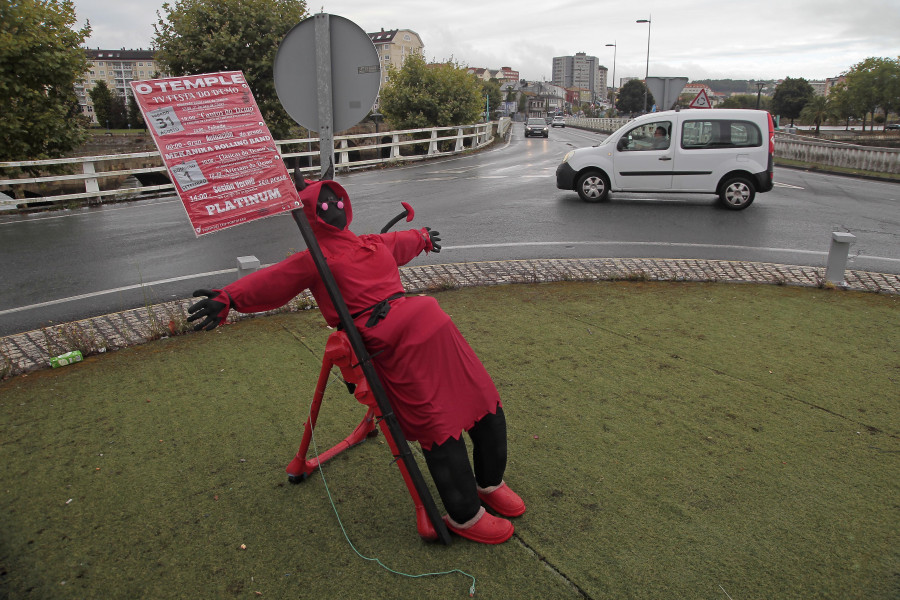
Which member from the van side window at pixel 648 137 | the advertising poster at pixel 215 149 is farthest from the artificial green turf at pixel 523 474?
the van side window at pixel 648 137

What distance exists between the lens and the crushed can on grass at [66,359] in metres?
4.99

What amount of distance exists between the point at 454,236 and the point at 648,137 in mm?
5072

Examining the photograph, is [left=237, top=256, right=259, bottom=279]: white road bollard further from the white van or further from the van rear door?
the van rear door

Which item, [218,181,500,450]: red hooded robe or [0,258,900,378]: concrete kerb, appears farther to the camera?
[0,258,900,378]: concrete kerb

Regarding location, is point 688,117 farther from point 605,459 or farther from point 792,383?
point 605,459

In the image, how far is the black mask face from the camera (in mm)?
2812

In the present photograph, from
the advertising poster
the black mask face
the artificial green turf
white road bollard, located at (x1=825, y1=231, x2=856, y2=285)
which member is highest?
the advertising poster

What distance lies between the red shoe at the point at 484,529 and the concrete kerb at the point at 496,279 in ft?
12.2

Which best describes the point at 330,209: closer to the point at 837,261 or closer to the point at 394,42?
the point at 837,261

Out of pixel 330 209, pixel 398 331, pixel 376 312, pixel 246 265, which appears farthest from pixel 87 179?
pixel 398 331

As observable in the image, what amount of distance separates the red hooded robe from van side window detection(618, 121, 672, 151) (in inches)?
421

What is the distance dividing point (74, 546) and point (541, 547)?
83.9 inches

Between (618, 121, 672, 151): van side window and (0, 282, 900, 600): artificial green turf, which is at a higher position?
(618, 121, 672, 151): van side window

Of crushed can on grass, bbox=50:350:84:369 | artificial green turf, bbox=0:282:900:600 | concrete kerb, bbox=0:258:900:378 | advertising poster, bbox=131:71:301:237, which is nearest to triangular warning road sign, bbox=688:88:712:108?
concrete kerb, bbox=0:258:900:378
